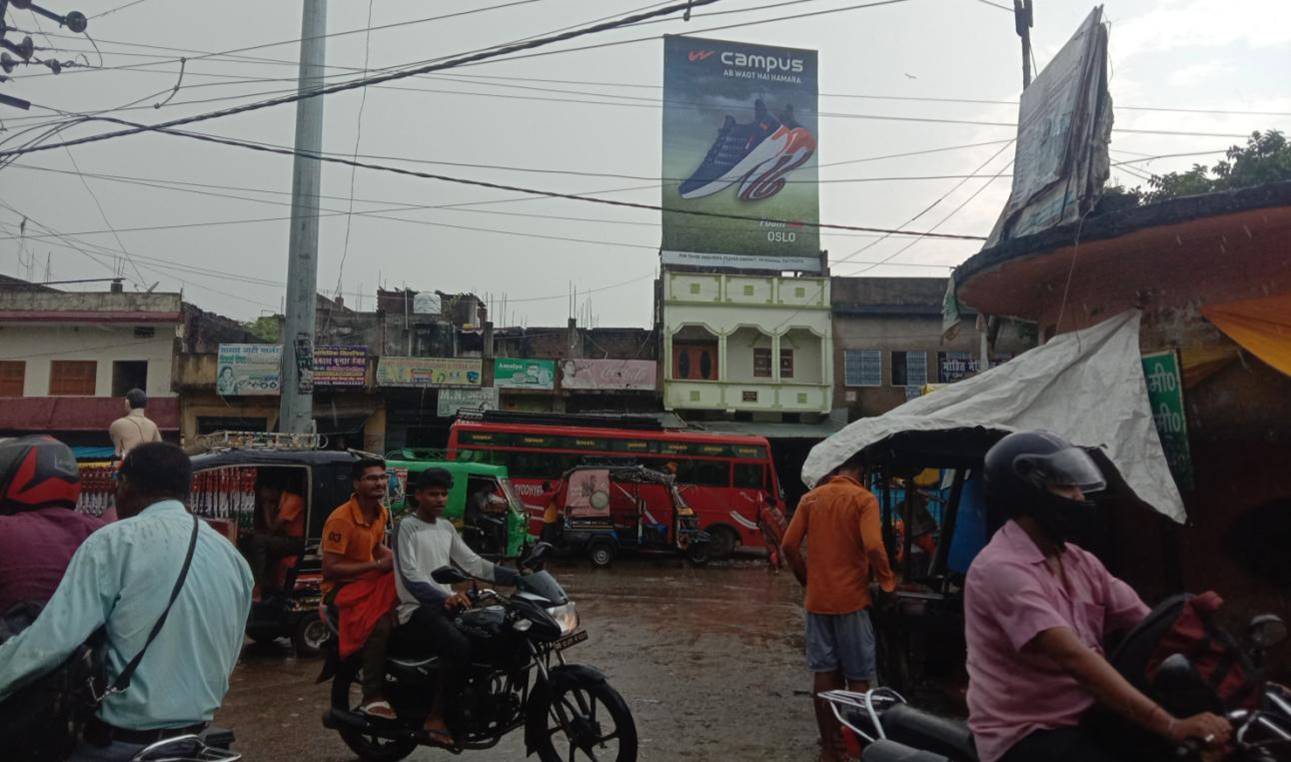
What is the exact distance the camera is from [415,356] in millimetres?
31031

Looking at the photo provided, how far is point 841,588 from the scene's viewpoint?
5375mm

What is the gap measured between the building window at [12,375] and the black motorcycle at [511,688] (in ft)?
104

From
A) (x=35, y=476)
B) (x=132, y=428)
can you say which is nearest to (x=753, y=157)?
(x=132, y=428)

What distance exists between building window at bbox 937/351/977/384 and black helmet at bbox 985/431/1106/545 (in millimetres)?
29164

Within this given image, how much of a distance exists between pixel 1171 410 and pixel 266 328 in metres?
33.5

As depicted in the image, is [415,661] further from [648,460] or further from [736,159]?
[736,159]

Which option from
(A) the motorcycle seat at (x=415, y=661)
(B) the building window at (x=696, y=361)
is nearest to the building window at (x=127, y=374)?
(B) the building window at (x=696, y=361)

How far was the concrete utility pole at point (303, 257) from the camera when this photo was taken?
11.4 m

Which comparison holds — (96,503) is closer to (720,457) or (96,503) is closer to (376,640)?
(376,640)

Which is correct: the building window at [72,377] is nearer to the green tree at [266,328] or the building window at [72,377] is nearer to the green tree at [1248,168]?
the green tree at [266,328]

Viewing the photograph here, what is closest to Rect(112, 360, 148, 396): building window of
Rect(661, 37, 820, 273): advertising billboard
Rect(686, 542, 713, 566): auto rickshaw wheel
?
A: Rect(661, 37, 820, 273): advertising billboard

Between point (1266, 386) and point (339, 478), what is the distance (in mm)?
7484

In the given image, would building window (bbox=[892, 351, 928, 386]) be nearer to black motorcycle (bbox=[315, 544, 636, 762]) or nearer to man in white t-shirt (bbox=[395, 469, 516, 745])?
black motorcycle (bbox=[315, 544, 636, 762])

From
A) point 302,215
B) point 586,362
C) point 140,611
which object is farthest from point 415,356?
point 140,611
